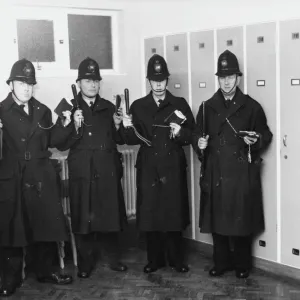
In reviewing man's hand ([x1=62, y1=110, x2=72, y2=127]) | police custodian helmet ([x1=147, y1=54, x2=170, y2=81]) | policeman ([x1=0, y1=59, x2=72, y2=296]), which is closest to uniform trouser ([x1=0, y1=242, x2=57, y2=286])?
policeman ([x1=0, y1=59, x2=72, y2=296])

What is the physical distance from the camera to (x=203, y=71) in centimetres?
484

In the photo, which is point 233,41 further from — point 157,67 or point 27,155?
point 27,155

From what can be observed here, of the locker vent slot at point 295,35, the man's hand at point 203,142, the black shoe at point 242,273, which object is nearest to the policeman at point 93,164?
the man's hand at point 203,142

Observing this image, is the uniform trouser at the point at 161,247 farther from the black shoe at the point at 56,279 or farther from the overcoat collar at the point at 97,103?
the overcoat collar at the point at 97,103

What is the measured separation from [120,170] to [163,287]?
989mm

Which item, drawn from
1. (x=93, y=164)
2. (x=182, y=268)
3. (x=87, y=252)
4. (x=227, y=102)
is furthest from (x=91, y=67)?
(x=182, y=268)

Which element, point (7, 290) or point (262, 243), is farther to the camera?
point (262, 243)

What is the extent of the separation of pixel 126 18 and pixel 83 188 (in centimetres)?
185

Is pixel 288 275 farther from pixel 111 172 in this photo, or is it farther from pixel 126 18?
pixel 126 18

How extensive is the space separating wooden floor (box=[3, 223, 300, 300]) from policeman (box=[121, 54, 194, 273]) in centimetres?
24

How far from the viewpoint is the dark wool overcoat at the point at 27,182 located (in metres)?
4.09

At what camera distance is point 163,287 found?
169 inches

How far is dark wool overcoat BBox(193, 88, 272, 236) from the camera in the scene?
14.1ft

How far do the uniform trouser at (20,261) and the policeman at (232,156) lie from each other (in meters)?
1.25
